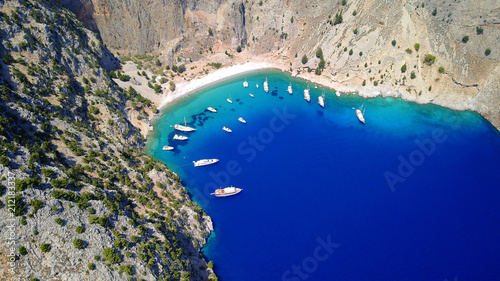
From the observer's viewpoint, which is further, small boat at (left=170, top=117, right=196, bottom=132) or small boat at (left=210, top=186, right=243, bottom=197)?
→ small boat at (left=170, top=117, right=196, bottom=132)

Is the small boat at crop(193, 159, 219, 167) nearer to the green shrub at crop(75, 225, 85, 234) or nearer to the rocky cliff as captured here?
the rocky cliff

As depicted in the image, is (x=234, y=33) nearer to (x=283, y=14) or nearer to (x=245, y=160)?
(x=283, y=14)

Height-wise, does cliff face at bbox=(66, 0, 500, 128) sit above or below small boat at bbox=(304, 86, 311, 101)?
above

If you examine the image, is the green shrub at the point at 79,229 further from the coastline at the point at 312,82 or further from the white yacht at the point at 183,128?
the coastline at the point at 312,82

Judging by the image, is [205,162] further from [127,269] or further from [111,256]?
[127,269]

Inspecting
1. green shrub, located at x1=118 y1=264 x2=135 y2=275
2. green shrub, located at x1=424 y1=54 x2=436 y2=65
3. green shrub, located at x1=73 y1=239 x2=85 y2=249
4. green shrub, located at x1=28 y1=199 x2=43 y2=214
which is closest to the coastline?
green shrub, located at x1=424 y1=54 x2=436 y2=65

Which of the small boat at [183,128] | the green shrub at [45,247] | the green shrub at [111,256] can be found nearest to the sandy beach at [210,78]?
the small boat at [183,128]
